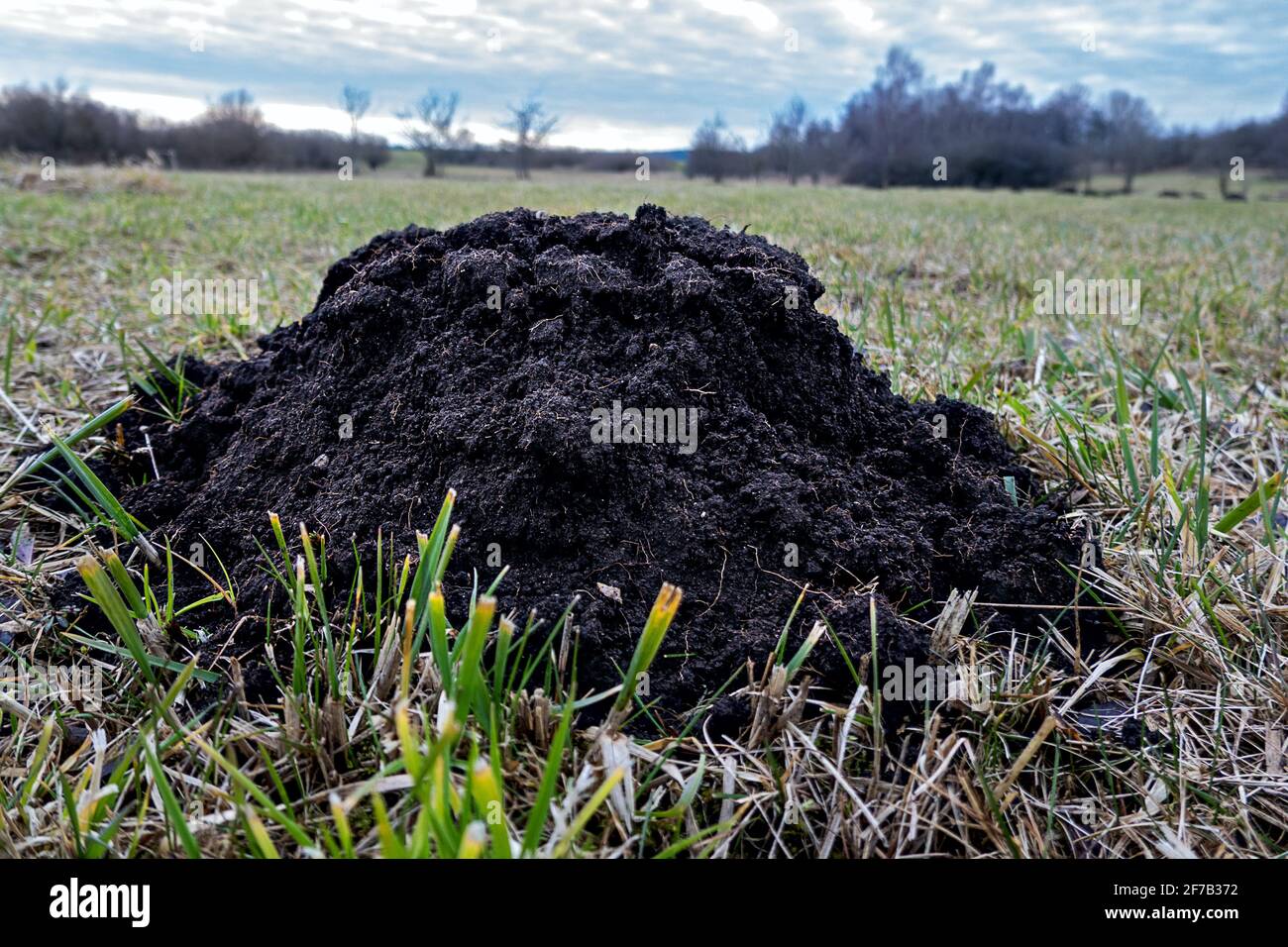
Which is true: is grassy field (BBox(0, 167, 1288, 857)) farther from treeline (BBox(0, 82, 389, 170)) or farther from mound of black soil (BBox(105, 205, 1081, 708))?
treeline (BBox(0, 82, 389, 170))

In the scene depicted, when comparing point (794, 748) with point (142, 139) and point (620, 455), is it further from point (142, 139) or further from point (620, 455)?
point (142, 139)

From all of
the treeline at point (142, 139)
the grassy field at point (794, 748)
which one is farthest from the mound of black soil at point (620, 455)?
the treeline at point (142, 139)

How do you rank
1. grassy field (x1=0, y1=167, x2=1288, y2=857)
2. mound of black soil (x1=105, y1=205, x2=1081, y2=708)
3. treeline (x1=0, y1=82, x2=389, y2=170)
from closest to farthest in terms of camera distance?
grassy field (x1=0, y1=167, x2=1288, y2=857), mound of black soil (x1=105, y1=205, x2=1081, y2=708), treeline (x1=0, y1=82, x2=389, y2=170)

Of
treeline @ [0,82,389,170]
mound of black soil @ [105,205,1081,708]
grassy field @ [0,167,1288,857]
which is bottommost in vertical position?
grassy field @ [0,167,1288,857]

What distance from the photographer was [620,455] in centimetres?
197

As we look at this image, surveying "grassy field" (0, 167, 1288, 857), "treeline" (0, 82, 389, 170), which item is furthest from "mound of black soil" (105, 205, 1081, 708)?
"treeline" (0, 82, 389, 170)

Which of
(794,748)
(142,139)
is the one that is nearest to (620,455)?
(794,748)

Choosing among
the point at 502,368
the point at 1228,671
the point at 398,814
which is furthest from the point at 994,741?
the point at 502,368

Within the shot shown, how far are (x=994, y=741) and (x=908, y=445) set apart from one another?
3.06ft

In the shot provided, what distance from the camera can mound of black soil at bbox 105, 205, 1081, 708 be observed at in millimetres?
1882

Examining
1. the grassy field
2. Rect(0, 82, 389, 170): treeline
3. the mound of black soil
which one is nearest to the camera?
the grassy field

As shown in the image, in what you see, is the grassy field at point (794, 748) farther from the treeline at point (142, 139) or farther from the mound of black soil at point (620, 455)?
the treeline at point (142, 139)

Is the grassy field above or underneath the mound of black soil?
underneath
